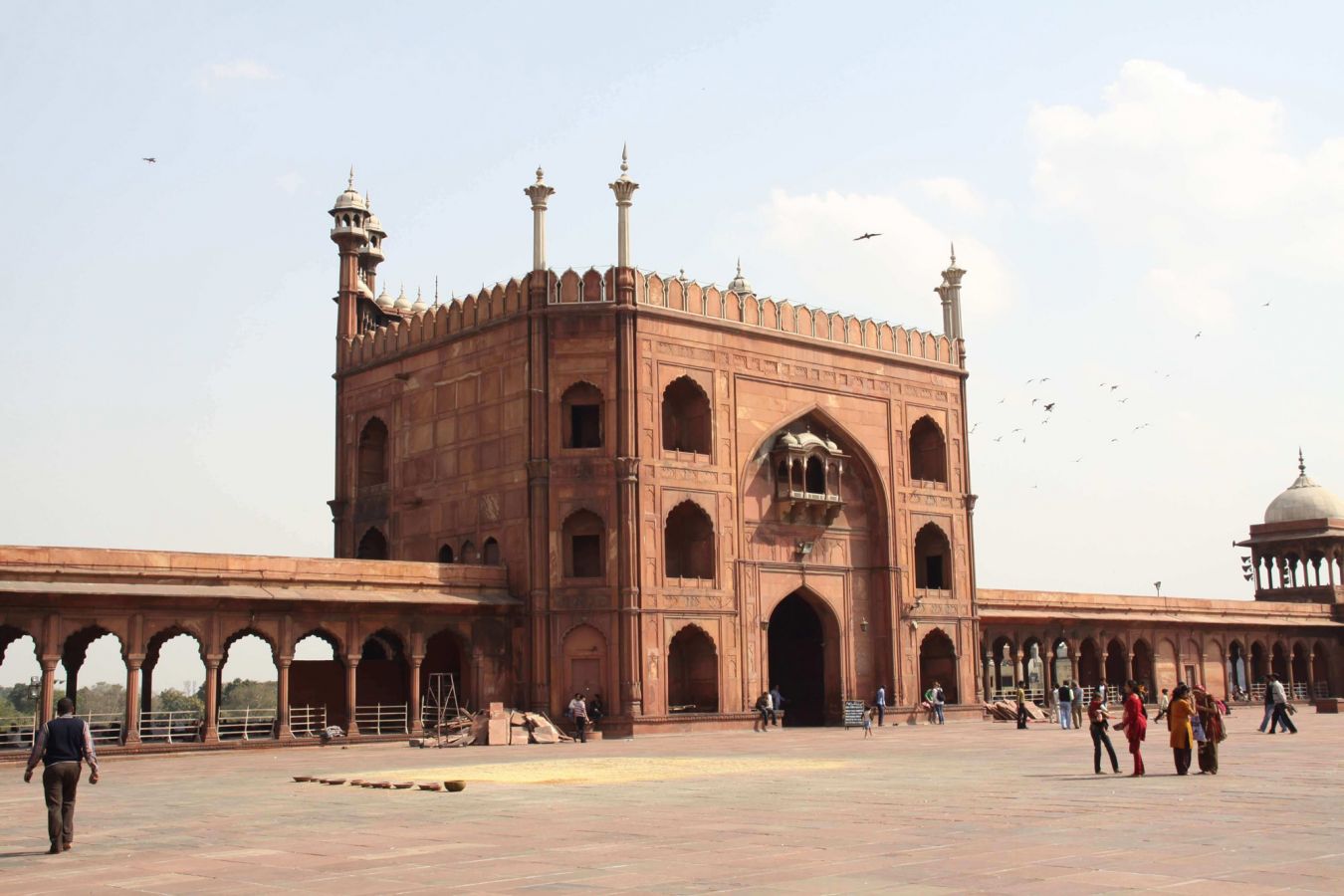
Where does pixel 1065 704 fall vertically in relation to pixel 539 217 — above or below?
below

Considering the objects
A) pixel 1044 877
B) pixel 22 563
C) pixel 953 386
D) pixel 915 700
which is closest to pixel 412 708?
pixel 22 563

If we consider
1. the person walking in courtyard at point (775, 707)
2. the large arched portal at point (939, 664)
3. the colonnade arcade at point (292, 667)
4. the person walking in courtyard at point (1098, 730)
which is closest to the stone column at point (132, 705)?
the colonnade arcade at point (292, 667)

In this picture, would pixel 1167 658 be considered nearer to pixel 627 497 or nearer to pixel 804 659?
pixel 804 659

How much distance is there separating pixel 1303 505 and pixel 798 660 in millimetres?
28365

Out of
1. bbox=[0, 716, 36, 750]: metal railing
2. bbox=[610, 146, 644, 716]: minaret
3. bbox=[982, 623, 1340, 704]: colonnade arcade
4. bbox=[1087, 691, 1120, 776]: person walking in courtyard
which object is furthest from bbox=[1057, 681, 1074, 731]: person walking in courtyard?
bbox=[0, 716, 36, 750]: metal railing

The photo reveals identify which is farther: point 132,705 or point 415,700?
point 415,700

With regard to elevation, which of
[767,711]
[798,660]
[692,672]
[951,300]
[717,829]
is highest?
[951,300]

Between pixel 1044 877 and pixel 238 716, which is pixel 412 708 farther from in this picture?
pixel 1044 877

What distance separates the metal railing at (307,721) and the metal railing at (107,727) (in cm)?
343

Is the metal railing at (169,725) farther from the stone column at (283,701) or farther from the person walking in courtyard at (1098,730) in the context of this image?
the person walking in courtyard at (1098,730)

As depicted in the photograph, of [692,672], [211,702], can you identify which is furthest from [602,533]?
[211,702]

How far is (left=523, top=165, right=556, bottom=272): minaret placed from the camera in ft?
108

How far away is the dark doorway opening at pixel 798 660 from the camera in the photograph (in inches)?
1468

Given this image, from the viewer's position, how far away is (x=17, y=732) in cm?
2653
